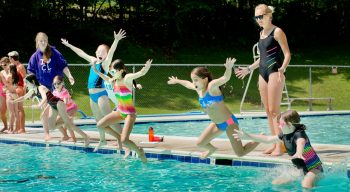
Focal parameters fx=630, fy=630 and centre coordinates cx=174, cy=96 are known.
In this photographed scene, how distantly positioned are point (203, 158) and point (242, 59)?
81.6 feet

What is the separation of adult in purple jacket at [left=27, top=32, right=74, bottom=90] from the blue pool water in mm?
1572

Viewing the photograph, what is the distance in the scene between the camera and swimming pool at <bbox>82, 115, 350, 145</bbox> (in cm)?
1465

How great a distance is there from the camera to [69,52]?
31.2 m

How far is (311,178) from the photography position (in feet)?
24.3

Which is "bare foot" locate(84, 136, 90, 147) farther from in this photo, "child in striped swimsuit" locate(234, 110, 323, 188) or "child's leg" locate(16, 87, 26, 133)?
"child in striped swimsuit" locate(234, 110, 323, 188)

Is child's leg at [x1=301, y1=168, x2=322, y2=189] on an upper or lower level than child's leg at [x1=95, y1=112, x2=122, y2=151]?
lower

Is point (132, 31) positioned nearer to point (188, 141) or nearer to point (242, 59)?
point (242, 59)

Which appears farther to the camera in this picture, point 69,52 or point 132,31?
point 132,31

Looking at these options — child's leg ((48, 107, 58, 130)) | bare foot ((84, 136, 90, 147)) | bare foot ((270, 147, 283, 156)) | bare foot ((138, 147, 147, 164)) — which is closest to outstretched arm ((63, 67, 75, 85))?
child's leg ((48, 107, 58, 130))

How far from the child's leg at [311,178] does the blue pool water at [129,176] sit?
0.10 metres

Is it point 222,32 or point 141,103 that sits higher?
point 222,32

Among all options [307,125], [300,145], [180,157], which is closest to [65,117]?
[180,157]

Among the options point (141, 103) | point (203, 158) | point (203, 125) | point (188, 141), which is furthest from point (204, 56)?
point (203, 158)

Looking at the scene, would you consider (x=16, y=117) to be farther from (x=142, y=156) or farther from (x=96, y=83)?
(x=142, y=156)
